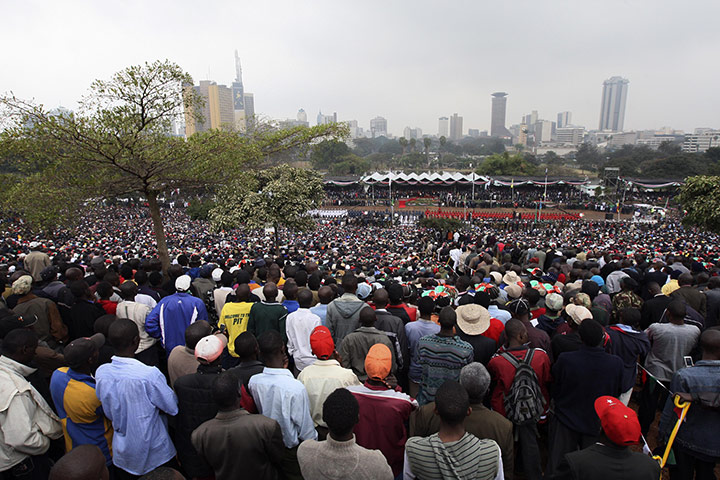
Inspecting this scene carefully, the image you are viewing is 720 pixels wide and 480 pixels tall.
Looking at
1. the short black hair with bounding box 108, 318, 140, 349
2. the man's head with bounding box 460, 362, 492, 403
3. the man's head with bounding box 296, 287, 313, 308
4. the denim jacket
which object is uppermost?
the short black hair with bounding box 108, 318, 140, 349

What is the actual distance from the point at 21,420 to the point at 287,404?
6.23 ft

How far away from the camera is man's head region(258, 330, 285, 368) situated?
302 centimetres

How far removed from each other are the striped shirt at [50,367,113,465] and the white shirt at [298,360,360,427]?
1559mm

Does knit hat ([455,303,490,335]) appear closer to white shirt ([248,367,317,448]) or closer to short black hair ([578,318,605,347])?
short black hair ([578,318,605,347])

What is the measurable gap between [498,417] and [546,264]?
8556 mm

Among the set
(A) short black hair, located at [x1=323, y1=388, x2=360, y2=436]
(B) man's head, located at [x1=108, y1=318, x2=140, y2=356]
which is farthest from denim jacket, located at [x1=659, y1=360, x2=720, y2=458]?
(B) man's head, located at [x1=108, y1=318, x2=140, y2=356]

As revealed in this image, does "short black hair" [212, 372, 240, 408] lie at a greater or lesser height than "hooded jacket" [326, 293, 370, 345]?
greater

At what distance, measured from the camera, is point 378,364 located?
2842 mm

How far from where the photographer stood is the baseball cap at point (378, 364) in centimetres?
283

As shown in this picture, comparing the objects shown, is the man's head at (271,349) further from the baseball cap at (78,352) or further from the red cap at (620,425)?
the red cap at (620,425)

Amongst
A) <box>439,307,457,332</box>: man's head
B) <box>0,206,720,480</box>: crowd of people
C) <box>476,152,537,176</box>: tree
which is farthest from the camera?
<box>476,152,537,176</box>: tree

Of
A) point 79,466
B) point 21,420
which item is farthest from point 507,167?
point 79,466

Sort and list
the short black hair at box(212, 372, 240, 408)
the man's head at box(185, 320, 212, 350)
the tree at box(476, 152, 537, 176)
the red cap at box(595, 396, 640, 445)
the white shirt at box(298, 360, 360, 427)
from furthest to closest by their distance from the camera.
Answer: the tree at box(476, 152, 537, 176), the man's head at box(185, 320, 212, 350), the white shirt at box(298, 360, 360, 427), the short black hair at box(212, 372, 240, 408), the red cap at box(595, 396, 640, 445)

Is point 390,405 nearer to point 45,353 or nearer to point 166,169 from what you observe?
point 45,353
